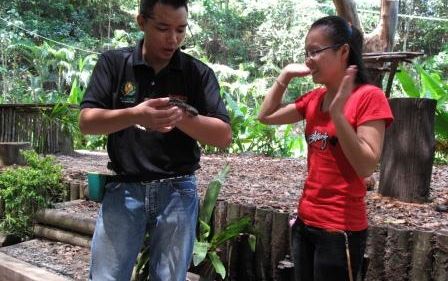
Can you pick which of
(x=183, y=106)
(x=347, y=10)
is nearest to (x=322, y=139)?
(x=183, y=106)

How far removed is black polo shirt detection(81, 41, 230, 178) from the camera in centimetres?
171

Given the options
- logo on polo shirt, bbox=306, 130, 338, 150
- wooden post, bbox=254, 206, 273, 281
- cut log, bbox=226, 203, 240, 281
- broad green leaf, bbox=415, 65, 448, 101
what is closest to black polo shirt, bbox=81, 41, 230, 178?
logo on polo shirt, bbox=306, 130, 338, 150

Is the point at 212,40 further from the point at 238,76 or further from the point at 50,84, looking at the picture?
the point at 50,84

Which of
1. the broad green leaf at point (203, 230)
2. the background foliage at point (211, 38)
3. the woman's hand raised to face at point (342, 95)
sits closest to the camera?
the woman's hand raised to face at point (342, 95)

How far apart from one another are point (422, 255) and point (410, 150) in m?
0.97

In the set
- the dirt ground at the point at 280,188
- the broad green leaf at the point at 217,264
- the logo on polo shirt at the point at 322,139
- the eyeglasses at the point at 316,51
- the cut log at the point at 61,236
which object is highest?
the eyeglasses at the point at 316,51

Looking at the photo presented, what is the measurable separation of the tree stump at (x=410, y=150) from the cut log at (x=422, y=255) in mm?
875

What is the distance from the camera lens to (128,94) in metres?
1.72

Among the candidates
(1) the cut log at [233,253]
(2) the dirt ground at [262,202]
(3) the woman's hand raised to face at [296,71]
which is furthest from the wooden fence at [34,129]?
(3) the woman's hand raised to face at [296,71]

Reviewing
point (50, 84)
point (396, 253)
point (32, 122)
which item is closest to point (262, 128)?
point (32, 122)

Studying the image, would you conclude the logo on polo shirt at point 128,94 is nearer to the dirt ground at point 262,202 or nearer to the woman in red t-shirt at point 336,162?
the woman in red t-shirt at point 336,162

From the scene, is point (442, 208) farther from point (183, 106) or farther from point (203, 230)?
point (183, 106)

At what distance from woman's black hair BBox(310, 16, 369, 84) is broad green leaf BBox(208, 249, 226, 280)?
5.11 feet

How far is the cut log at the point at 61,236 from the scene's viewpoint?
12.5ft
